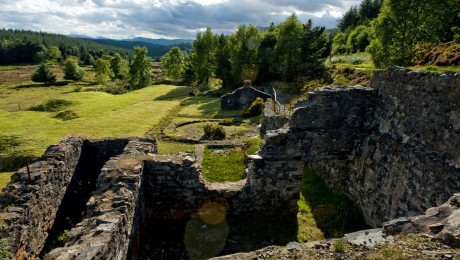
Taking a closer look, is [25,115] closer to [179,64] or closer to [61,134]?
[61,134]

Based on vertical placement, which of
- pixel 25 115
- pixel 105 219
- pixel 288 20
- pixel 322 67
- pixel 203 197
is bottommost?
pixel 25 115

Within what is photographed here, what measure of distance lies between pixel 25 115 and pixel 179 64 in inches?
1840

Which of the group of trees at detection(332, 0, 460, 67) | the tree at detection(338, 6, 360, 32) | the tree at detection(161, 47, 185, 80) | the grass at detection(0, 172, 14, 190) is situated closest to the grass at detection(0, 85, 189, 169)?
the grass at detection(0, 172, 14, 190)

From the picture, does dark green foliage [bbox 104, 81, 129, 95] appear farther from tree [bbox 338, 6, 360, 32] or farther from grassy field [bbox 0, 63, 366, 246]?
tree [bbox 338, 6, 360, 32]

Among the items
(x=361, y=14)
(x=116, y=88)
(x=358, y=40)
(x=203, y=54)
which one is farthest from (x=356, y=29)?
(x=116, y=88)

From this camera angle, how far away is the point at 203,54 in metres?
70.2

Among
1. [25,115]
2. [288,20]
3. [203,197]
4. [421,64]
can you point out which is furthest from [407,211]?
[288,20]

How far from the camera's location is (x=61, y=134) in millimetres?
29938

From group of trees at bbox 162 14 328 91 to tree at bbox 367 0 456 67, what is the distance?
1794cm

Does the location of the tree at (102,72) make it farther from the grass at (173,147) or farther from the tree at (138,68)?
the grass at (173,147)

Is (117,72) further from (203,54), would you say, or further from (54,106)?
(54,106)

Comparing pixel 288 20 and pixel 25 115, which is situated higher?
pixel 288 20

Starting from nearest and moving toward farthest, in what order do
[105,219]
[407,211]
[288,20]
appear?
[105,219], [407,211], [288,20]

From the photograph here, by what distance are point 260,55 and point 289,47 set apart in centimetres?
1036
